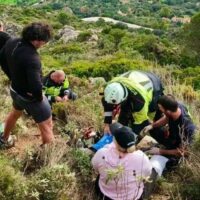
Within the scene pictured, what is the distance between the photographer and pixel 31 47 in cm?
510

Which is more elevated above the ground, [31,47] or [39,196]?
[31,47]

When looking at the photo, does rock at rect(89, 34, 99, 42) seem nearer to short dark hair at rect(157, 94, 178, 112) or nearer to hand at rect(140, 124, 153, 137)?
hand at rect(140, 124, 153, 137)

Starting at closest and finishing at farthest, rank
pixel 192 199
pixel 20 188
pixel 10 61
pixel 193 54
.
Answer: pixel 20 188 → pixel 192 199 → pixel 10 61 → pixel 193 54

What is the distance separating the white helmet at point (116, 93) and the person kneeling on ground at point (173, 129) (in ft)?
1.34

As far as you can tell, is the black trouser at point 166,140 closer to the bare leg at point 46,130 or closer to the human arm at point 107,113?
the human arm at point 107,113

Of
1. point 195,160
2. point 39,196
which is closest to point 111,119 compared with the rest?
point 195,160

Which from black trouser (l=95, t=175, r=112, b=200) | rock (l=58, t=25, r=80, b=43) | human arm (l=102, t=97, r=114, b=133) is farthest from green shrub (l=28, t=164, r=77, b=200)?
rock (l=58, t=25, r=80, b=43)

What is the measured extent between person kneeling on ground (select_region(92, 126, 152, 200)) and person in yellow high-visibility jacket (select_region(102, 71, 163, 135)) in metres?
0.83

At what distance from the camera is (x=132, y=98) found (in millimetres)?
5500

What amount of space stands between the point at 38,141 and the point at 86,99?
1.68 metres

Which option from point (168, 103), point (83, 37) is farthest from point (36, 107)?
point (83, 37)

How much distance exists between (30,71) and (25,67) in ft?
0.23

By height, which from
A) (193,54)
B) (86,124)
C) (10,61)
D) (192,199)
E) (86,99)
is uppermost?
(10,61)

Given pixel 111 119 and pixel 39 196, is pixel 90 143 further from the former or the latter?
pixel 39 196
